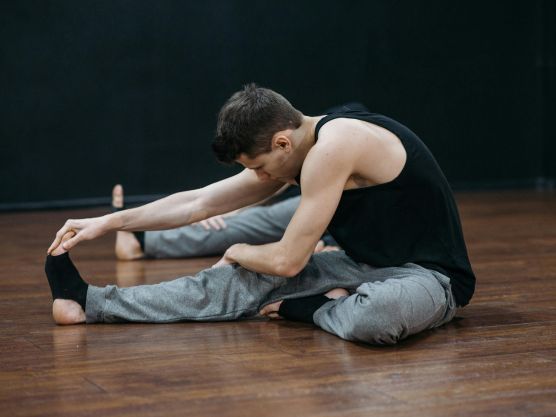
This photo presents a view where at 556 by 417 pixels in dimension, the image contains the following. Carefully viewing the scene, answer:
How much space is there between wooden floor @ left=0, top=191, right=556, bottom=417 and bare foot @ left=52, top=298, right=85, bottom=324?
0.03 meters

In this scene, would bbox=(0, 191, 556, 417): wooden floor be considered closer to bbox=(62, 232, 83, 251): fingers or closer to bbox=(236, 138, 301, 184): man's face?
bbox=(62, 232, 83, 251): fingers

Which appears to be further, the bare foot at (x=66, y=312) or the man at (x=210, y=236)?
the man at (x=210, y=236)

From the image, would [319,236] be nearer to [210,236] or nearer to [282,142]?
[282,142]

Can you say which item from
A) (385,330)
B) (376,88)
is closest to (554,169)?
(376,88)

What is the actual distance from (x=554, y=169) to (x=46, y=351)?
536 centimetres

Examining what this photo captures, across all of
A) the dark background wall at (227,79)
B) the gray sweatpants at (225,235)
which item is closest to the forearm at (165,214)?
the gray sweatpants at (225,235)

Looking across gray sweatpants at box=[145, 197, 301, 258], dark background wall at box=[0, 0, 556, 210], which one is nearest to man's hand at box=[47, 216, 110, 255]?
gray sweatpants at box=[145, 197, 301, 258]

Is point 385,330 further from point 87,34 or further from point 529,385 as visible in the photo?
point 87,34

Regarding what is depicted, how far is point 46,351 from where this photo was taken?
2328 millimetres

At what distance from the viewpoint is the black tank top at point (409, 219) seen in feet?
7.99

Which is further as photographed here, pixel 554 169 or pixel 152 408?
pixel 554 169

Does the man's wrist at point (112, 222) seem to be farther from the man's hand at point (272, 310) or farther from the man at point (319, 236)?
the man's hand at point (272, 310)

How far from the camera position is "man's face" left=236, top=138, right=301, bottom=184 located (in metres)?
2.37

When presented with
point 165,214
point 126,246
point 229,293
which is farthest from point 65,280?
point 126,246
